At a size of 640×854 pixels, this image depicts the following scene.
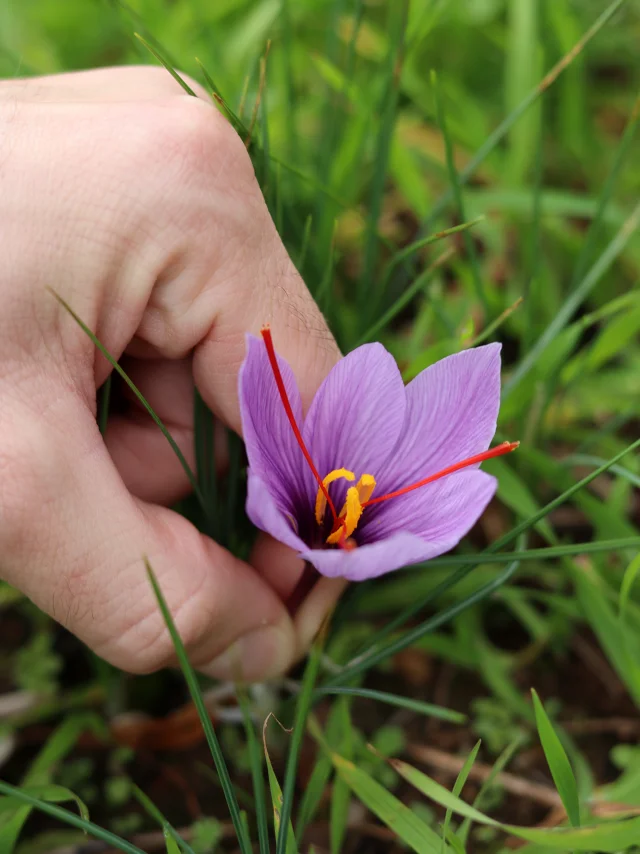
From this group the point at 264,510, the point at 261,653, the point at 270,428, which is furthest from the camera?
the point at 261,653

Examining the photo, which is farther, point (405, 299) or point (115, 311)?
point (405, 299)

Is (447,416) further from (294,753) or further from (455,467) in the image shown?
(294,753)

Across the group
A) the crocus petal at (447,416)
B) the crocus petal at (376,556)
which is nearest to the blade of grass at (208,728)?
the crocus petal at (376,556)

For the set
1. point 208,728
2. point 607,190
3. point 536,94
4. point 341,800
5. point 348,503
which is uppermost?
point 536,94

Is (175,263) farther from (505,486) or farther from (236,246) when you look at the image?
(505,486)

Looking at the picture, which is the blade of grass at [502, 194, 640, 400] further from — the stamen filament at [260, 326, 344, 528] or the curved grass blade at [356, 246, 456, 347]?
the stamen filament at [260, 326, 344, 528]

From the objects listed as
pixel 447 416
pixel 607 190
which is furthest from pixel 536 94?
pixel 447 416

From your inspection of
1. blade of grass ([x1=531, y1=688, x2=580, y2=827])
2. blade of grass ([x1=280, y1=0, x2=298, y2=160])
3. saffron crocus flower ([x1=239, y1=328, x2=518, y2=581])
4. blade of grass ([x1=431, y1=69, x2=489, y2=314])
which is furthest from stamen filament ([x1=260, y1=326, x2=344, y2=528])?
blade of grass ([x1=280, y1=0, x2=298, y2=160])
